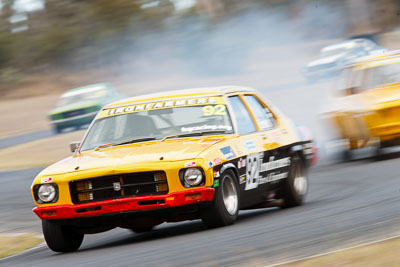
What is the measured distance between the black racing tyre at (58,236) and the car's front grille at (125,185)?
390 millimetres

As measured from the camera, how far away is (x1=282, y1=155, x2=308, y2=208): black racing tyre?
9578 mm

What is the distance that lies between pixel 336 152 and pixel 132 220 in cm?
839

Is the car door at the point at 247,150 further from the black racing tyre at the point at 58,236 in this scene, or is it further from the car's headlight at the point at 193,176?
the black racing tyre at the point at 58,236

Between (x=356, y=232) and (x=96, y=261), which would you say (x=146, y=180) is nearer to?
(x=96, y=261)

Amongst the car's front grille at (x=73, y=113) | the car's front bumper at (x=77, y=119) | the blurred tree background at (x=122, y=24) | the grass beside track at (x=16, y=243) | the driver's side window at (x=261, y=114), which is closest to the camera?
the grass beside track at (x=16, y=243)

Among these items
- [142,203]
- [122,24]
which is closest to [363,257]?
[142,203]

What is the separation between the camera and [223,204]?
7812 mm

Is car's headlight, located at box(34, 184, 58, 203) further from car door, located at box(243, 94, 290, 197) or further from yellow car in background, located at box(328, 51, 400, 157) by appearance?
yellow car in background, located at box(328, 51, 400, 157)

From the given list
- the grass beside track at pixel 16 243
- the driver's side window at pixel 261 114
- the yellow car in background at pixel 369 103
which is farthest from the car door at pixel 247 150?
the yellow car in background at pixel 369 103

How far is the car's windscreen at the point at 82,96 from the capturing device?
3086 cm

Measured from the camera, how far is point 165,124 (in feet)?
28.5

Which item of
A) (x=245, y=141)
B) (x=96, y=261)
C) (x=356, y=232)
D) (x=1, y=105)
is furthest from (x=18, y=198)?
(x=1, y=105)

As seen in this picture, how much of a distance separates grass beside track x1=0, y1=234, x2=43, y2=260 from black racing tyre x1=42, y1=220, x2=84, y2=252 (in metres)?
0.77

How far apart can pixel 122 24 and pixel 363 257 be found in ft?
210
